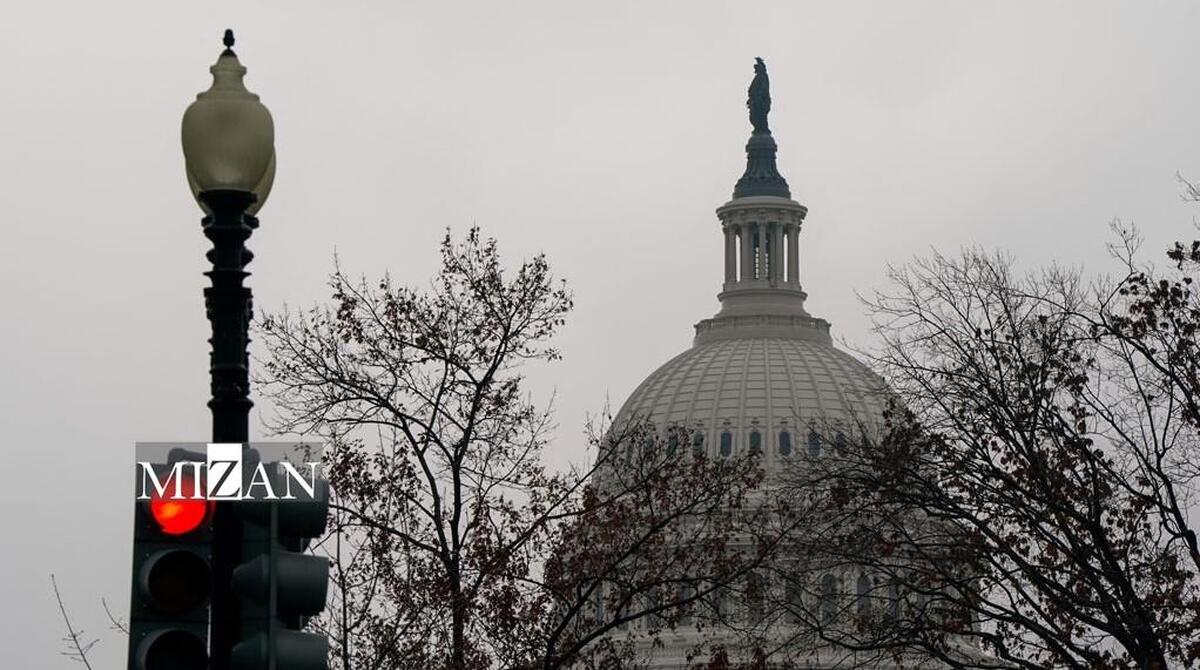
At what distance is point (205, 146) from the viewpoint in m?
13.6

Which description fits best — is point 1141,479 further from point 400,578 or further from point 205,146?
point 205,146

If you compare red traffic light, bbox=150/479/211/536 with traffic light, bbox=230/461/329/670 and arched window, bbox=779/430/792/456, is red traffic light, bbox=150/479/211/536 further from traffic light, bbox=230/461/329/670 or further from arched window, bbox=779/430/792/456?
arched window, bbox=779/430/792/456

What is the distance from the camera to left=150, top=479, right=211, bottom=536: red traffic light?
12664 millimetres

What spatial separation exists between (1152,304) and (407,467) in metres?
11.0

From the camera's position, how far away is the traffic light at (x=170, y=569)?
40.3 feet

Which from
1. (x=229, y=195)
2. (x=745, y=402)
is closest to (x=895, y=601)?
(x=229, y=195)

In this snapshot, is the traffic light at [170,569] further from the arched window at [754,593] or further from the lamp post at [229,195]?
the arched window at [754,593]

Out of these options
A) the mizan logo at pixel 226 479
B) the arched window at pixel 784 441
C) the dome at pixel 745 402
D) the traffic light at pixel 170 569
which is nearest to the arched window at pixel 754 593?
the mizan logo at pixel 226 479

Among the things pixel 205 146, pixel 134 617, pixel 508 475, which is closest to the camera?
pixel 134 617

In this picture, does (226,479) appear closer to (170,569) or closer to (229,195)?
(170,569)

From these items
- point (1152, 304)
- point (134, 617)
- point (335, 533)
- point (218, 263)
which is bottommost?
point (134, 617)

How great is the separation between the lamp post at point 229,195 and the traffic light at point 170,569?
2.25 ft

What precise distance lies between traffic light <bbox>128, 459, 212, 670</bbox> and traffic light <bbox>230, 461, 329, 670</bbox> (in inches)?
7.4

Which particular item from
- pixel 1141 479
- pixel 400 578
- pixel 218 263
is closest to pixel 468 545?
pixel 400 578
